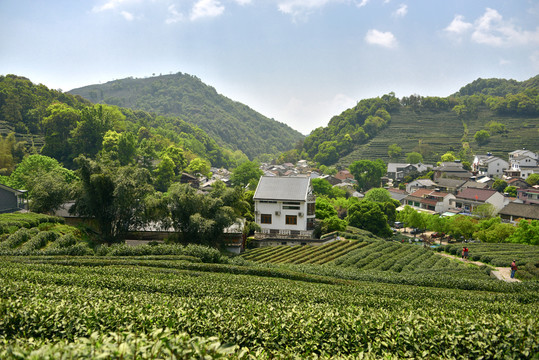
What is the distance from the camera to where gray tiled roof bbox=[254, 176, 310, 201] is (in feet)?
109

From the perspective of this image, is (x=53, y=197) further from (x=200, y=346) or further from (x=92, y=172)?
(x=200, y=346)

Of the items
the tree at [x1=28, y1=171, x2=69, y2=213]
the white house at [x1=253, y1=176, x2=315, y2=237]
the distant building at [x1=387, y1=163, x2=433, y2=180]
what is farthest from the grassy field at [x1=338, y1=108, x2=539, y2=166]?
the tree at [x1=28, y1=171, x2=69, y2=213]

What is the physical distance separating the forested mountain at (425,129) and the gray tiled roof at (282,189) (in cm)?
6779

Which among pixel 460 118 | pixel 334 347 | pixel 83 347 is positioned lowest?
pixel 334 347

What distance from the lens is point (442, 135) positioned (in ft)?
339

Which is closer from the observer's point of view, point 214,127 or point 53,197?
point 53,197

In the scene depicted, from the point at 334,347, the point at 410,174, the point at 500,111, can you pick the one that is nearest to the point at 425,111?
the point at 500,111

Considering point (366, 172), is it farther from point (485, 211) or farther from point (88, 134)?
point (88, 134)

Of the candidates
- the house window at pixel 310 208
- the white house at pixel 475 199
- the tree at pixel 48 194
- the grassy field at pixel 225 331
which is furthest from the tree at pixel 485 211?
the tree at pixel 48 194

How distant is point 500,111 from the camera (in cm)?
10794

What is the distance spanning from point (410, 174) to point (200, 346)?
85.4 meters

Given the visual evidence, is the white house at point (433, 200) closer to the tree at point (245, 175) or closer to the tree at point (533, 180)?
the tree at point (533, 180)

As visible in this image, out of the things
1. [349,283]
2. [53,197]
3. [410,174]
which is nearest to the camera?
[349,283]

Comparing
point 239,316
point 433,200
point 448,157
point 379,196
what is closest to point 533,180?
point 448,157
